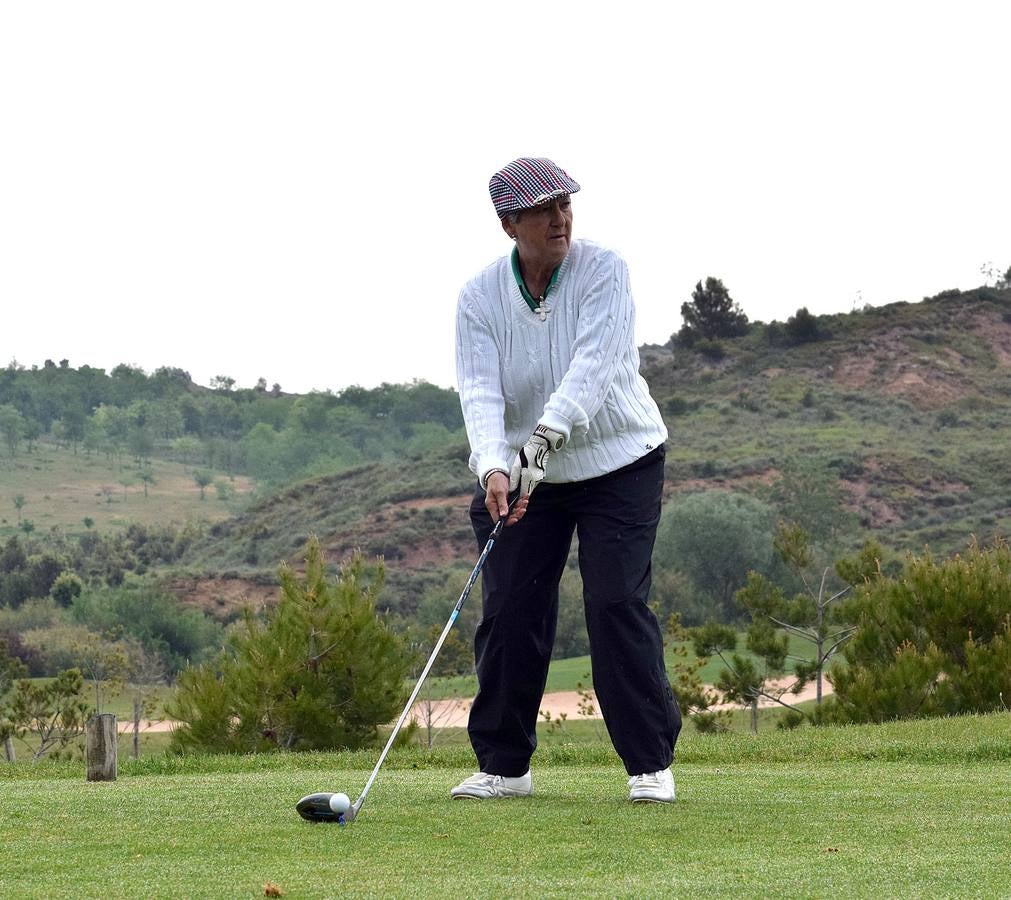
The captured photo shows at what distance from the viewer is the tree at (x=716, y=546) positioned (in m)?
50.9

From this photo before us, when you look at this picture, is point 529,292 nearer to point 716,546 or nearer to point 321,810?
point 321,810

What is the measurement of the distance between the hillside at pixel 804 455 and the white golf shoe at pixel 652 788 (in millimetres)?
49568

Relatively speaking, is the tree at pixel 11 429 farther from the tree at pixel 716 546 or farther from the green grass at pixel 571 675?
the green grass at pixel 571 675

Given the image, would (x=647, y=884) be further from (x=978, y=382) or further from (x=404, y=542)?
(x=978, y=382)

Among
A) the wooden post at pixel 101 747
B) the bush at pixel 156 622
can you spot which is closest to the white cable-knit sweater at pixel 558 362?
the wooden post at pixel 101 747

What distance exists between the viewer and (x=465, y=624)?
120 ft

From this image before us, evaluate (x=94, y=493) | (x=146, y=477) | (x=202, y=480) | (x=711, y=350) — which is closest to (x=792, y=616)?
(x=711, y=350)

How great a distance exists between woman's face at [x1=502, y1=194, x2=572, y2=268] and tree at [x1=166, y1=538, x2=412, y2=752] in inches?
284

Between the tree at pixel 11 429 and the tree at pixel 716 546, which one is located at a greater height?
the tree at pixel 11 429

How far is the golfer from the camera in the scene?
5305 millimetres

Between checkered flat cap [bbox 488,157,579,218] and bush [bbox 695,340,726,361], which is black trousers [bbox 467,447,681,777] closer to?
checkered flat cap [bbox 488,157,579,218]

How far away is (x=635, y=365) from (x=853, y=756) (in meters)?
3.23

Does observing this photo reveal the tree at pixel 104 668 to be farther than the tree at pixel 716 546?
No

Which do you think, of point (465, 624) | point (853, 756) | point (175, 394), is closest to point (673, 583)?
point (465, 624)
